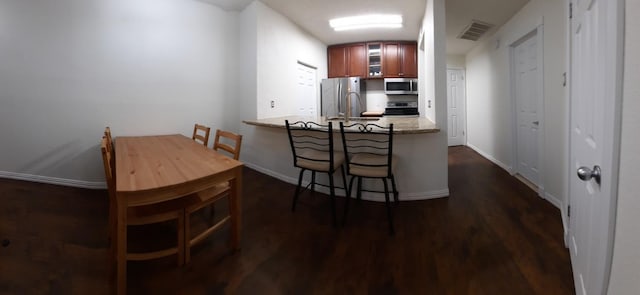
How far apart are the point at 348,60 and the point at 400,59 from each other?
3.43ft

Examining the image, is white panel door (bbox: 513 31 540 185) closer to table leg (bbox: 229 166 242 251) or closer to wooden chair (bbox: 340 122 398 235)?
wooden chair (bbox: 340 122 398 235)

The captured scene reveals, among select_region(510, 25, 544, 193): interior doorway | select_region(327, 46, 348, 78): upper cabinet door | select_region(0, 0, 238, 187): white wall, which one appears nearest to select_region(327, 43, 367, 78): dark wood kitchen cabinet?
select_region(327, 46, 348, 78): upper cabinet door

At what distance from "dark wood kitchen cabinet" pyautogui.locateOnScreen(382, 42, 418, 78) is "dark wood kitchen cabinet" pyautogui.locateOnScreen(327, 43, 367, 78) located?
44cm

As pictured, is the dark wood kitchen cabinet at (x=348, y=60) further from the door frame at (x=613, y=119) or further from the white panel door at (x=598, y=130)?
the door frame at (x=613, y=119)

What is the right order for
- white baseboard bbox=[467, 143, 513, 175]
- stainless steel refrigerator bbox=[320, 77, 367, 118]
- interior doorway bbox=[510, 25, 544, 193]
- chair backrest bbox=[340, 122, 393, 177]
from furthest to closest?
stainless steel refrigerator bbox=[320, 77, 367, 118] → white baseboard bbox=[467, 143, 513, 175] → interior doorway bbox=[510, 25, 544, 193] → chair backrest bbox=[340, 122, 393, 177]

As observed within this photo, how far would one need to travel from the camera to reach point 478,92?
199 inches

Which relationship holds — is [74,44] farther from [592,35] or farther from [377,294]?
[592,35]

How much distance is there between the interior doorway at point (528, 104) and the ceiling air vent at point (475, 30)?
1.71 feet

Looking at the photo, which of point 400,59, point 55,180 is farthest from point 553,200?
point 55,180

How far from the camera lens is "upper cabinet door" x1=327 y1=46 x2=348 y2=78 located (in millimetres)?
5531

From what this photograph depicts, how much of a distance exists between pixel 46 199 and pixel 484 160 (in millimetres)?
5963

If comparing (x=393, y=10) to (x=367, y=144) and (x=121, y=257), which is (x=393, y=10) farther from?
(x=121, y=257)

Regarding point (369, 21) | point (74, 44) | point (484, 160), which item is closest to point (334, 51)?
point (369, 21)

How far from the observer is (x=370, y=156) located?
8.05 ft
